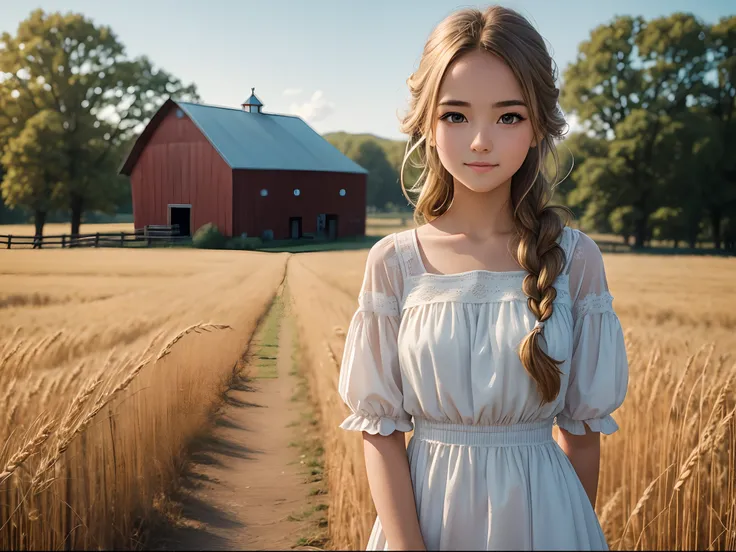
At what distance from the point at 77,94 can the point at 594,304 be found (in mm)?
2192

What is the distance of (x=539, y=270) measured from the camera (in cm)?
101

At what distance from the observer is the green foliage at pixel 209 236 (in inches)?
101

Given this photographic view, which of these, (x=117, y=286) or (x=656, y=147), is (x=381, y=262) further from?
(x=656, y=147)

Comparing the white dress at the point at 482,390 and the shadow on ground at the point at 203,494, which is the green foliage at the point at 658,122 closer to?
the shadow on ground at the point at 203,494

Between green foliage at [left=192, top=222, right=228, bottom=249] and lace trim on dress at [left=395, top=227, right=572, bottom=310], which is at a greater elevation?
green foliage at [left=192, top=222, right=228, bottom=249]

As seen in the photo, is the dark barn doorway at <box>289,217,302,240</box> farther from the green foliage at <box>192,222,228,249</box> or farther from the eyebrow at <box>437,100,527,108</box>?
the eyebrow at <box>437,100,527,108</box>

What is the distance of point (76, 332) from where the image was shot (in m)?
2.37

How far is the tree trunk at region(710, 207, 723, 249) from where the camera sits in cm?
→ 370

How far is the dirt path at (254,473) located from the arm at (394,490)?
4.20 ft

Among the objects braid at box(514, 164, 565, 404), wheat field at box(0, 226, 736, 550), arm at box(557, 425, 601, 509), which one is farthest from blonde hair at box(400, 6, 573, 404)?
wheat field at box(0, 226, 736, 550)

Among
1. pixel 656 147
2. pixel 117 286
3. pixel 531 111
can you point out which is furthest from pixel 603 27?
pixel 531 111

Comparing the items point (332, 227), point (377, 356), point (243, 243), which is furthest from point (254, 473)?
point (377, 356)

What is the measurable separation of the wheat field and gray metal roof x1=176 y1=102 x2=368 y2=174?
35 centimetres

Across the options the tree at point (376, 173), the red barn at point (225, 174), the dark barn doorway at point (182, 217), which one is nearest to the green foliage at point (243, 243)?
the red barn at point (225, 174)
